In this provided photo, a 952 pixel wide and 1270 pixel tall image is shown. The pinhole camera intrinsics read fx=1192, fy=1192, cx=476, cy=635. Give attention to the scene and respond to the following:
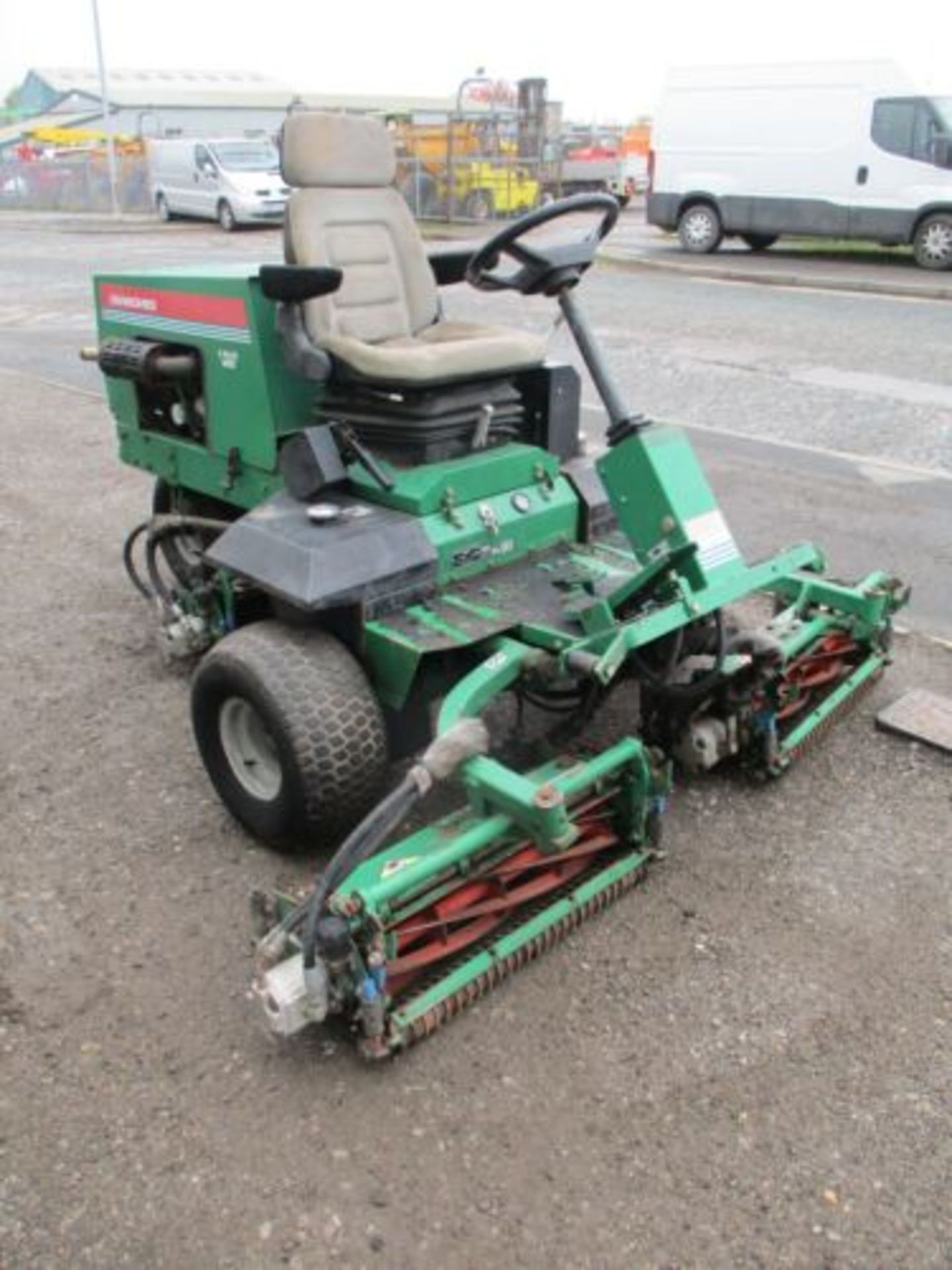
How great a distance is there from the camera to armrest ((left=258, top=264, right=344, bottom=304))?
11.0 ft

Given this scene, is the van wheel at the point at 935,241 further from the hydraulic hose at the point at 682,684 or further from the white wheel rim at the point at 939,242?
the hydraulic hose at the point at 682,684

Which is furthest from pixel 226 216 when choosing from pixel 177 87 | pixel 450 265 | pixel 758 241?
pixel 177 87

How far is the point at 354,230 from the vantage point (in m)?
3.92

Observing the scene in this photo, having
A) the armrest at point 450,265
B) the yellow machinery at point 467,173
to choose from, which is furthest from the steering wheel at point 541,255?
the yellow machinery at point 467,173

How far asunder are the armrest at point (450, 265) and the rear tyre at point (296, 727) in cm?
176

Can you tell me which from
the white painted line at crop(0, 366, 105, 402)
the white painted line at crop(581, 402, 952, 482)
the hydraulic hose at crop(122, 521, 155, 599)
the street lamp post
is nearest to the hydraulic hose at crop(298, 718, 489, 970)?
the hydraulic hose at crop(122, 521, 155, 599)

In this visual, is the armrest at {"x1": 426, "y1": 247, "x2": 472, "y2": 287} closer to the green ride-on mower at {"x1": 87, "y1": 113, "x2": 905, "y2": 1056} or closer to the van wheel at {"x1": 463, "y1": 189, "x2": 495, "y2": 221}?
the green ride-on mower at {"x1": 87, "y1": 113, "x2": 905, "y2": 1056}

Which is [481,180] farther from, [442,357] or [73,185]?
[442,357]

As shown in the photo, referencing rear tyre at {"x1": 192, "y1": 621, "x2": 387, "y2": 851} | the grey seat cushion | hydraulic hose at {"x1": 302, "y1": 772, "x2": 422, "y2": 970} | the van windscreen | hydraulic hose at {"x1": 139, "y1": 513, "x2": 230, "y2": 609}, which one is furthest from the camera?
the van windscreen

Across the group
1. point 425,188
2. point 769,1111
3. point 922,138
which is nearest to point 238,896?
point 769,1111

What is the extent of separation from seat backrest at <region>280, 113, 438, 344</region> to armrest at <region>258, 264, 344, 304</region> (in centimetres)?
17

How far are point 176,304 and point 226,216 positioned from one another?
18.6 meters

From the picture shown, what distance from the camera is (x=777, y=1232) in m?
2.13

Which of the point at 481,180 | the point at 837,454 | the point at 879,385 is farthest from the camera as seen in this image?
the point at 481,180
